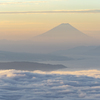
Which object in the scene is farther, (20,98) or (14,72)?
(14,72)

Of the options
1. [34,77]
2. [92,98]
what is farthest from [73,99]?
[34,77]

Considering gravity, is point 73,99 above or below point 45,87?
below

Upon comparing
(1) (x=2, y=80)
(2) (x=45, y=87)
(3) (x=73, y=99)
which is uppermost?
(1) (x=2, y=80)

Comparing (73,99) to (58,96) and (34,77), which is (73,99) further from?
(34,77)

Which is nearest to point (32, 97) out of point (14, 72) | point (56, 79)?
point (56, 79)

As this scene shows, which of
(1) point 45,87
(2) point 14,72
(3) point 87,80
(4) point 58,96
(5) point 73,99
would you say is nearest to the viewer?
(5) point 73,99

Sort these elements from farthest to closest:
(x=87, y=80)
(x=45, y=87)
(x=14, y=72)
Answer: (x=14, y=72), (x=87, y=80), (x=45, y=87)

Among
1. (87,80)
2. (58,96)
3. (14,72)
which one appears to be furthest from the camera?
(14,72)

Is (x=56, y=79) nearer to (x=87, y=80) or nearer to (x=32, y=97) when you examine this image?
(x=87, y=80)

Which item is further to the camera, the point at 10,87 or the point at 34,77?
the point at 34,77
